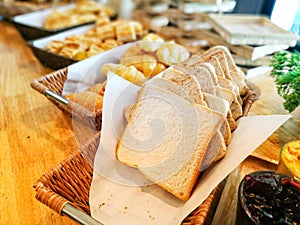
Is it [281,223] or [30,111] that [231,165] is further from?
[30,111]

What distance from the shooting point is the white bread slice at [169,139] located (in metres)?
0.61

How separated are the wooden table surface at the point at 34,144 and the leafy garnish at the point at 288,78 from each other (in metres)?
0.09

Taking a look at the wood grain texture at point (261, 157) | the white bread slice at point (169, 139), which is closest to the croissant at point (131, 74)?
the white bread slice at point (169, 139)

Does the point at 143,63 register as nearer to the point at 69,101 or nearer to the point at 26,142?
the point at 69,101

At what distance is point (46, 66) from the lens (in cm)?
122

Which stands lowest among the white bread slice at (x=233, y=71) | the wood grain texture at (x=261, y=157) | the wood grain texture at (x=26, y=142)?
the wood grain texture at (x=26, y=142)

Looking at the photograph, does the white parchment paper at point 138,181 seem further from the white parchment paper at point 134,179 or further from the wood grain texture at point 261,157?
the wood grain texture at point 261,157

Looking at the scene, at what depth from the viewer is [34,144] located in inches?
32.8

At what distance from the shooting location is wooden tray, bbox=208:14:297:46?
1.10 metres

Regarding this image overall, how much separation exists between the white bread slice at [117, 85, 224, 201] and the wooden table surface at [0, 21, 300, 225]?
0.15 meters

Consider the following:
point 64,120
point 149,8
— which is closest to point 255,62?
point 149,8

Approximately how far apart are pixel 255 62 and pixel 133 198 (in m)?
0.82

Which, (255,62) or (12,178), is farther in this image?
(255,62)

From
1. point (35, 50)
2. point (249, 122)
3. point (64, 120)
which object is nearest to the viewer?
point (249, 122)
